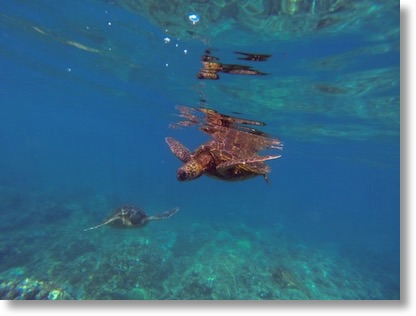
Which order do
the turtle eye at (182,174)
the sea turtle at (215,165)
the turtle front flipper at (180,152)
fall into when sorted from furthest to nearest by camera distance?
the turtle front flipper at (180,152) < the sea turtle at (215,165) < the turtle eye at (182,174)

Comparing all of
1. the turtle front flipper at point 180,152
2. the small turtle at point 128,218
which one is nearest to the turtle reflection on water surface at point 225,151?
the turtle front flipper at point 180,152

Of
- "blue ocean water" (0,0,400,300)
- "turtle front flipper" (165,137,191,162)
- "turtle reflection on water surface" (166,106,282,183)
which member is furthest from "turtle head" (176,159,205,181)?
"blue ocean water" (0,0,400,300)

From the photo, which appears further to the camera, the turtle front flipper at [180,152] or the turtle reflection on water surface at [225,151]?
the turtle front flipper at [180,152]

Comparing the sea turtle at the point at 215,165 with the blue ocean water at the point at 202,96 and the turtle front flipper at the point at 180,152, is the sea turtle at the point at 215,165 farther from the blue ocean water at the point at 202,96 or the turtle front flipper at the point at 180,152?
the blue ocean water at the point at 202,96

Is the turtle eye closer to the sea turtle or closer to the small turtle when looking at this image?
the sea turtle

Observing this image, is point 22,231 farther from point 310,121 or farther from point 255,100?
point 310,121

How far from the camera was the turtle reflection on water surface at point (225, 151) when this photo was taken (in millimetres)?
6114

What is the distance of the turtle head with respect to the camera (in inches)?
225

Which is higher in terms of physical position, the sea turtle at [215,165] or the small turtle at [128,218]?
the sea turtle at [215,165]

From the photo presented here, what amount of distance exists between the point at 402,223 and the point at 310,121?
19666mm

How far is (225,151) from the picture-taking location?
8438 mm

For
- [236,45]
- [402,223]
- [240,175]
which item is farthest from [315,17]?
[402,223]

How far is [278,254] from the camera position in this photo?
22.4 m

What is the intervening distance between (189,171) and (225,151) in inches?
109
